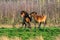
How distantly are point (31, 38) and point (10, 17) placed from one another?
11492mm

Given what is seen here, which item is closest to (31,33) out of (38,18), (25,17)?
(25,17)

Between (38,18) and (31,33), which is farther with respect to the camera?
(38,18)

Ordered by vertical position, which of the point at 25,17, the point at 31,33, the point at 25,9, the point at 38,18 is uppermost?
the point at 25,9

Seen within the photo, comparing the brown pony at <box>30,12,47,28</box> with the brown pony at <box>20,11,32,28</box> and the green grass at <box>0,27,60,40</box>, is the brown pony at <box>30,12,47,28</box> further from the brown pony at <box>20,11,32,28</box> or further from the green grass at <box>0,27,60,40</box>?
the green grass at <box>0,27,60,40</box>

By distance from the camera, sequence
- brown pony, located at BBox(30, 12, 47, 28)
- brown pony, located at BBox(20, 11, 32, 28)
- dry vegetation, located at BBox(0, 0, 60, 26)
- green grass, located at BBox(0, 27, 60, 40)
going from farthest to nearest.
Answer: dry vegetation, located at BBox(0, 0, 60, 26) < brown pony, located at BBox(30, 12, 47, 28) < brown pony, located at BBox(20, 11, 32, 28) < green grass, located at BBox(0, 27, 60, 40)

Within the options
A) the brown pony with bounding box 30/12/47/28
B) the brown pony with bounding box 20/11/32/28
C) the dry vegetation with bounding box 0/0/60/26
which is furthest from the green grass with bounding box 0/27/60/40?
the dry vegetation with bounding box 0/0/60/26

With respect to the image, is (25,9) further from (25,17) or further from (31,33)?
(31,33)

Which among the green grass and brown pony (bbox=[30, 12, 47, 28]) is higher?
brown pony (bbox=[30, 12, 47, 28])

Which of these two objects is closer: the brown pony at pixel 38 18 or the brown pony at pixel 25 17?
the brown pony at pixel 25 17

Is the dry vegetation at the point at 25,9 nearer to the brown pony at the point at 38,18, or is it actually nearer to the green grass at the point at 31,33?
the brown pony at the point at 38,18

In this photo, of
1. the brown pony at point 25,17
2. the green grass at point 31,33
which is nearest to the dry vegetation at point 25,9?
the brown pony at point 25,17

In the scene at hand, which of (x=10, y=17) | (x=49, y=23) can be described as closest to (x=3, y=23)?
(x=10, y=17)

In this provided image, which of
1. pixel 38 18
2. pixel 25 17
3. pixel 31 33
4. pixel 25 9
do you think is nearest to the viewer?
pixel 31 33

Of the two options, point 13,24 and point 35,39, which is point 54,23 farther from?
point 35,39
